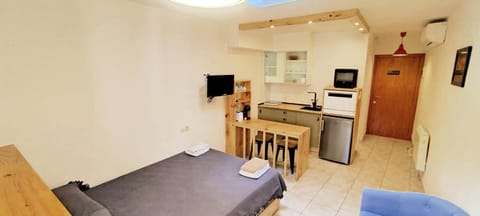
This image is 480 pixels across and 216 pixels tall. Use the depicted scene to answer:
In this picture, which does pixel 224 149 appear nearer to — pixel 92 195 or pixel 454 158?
pixel 92 195

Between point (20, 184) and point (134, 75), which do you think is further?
point (134, 75)

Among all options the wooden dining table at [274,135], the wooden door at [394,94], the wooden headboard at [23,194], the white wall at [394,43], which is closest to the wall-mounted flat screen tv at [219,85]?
the wooden dining table at [274,135]

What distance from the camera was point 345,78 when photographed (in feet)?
13.9

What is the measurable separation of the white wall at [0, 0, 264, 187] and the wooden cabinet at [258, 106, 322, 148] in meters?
1.81

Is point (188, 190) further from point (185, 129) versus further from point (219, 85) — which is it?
point (219, 85)

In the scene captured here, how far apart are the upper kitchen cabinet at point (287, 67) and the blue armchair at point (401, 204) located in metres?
3.15

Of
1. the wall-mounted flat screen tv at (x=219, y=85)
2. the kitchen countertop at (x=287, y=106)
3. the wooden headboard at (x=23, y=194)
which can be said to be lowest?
the kitchen countertop at (x=287, y=106)

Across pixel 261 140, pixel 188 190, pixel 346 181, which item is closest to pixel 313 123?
pixel 261 140

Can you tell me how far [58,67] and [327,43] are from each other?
4.40 metres

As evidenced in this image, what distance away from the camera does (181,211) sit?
6.45ft

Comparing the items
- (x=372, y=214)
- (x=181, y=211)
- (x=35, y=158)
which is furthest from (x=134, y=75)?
(x=372, y=214)

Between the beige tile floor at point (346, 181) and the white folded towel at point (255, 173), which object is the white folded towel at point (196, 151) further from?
the beige tile floor at point (346, 181)

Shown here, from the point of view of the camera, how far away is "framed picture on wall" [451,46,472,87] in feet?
6.68

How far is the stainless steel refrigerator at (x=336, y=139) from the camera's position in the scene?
13.2ft
